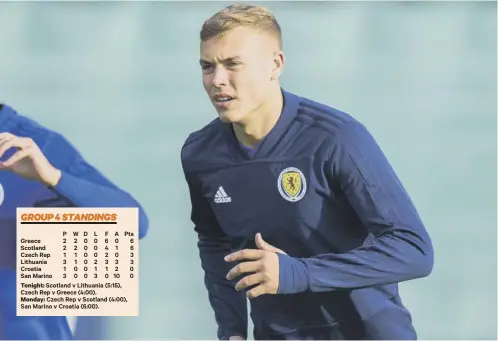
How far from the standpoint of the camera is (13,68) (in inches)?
92.8

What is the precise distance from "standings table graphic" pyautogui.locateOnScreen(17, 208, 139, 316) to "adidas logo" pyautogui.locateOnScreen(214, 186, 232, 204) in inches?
15.1

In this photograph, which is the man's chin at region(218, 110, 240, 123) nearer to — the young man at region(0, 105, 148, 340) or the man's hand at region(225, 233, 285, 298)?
the man's hand at region(225, 233, 285, 298)

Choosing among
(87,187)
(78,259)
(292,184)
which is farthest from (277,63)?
(78,259)

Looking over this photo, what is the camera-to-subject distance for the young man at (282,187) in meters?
1.93

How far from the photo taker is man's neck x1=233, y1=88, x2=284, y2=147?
2023mm

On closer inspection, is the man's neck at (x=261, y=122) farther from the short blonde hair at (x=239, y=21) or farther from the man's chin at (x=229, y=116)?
the short blonde hair at (x=239, y=21)

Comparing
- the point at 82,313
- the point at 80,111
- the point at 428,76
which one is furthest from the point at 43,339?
the point at 428,76

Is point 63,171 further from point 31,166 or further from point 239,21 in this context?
point 239,21

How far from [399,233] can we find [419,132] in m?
0.58

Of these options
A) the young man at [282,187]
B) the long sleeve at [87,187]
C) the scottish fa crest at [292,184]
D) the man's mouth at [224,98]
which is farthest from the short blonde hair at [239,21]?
the long sleeve at [87,187]

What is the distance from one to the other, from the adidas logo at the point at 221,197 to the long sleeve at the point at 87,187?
372 millimetres

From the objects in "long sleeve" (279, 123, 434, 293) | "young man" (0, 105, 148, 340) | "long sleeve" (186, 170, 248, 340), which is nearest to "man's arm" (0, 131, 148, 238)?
"young man" (0, 105, 148, 340)

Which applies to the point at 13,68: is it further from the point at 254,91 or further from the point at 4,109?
the point at 254,91

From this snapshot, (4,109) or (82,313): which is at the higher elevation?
(4,109)
